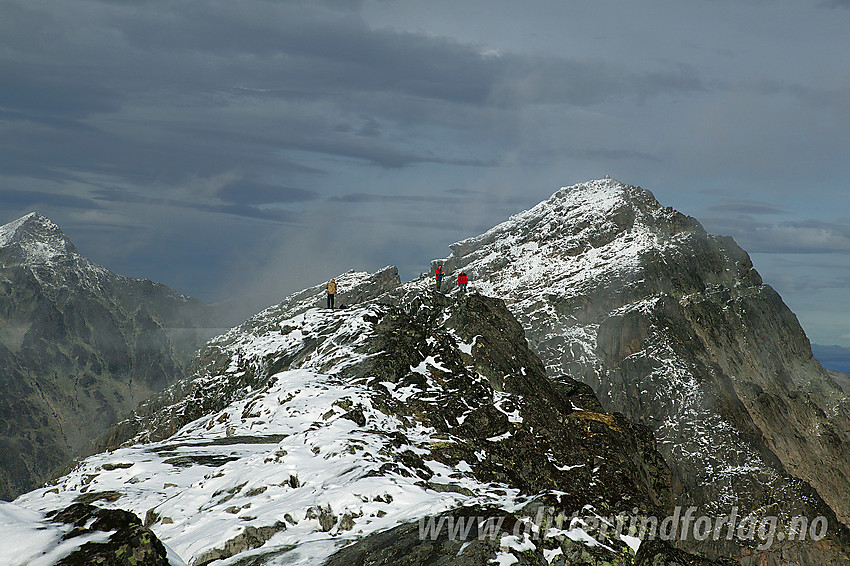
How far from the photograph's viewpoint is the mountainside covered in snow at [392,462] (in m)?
14.3

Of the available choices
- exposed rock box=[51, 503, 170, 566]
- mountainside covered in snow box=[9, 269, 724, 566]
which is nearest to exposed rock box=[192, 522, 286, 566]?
mountainside covered in snow box=[9, 269, 724, 566]

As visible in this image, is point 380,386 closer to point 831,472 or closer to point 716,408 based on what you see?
point 716,408

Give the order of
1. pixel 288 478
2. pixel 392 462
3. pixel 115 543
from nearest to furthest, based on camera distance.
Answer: pixel 115 543, pixel 288 478, pixel 392 462

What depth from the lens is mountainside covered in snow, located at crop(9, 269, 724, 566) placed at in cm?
1431

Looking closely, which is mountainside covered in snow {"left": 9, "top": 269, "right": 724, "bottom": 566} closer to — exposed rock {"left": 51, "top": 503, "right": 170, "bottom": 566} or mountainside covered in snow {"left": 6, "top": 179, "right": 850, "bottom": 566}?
mountainside covered in snow {"left": 6, "top": 179, "right": 850, "bottom": 566}

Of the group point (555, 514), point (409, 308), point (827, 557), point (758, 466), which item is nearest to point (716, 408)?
point (758, 466)

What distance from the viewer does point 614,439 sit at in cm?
3619

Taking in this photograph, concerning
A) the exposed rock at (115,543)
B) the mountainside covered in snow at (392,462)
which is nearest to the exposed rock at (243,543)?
the mountainside covered in snow at (392,462)

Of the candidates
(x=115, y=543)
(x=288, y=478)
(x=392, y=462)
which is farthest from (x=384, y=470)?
(x=115, y=543)

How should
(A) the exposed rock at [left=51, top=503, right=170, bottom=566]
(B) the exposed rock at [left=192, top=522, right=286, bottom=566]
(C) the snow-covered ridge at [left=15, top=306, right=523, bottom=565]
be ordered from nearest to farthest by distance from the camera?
(A) the exposed rock at [left=51, top=503, right=170, bottom=566], (B) the exposed rock at [left=192, top=522, right=286, bottom=566], (C) the snow-covered ridge at [left=15, top=306, right=523, bottom=565]

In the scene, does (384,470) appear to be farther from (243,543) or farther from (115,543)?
(115,543)

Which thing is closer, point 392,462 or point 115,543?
point 115,543

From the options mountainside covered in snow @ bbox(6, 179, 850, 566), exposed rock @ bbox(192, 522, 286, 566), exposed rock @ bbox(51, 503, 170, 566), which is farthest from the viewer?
exposed rock @ bbox(192, 522, 286, 566)

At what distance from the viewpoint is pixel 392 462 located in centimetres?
2095
